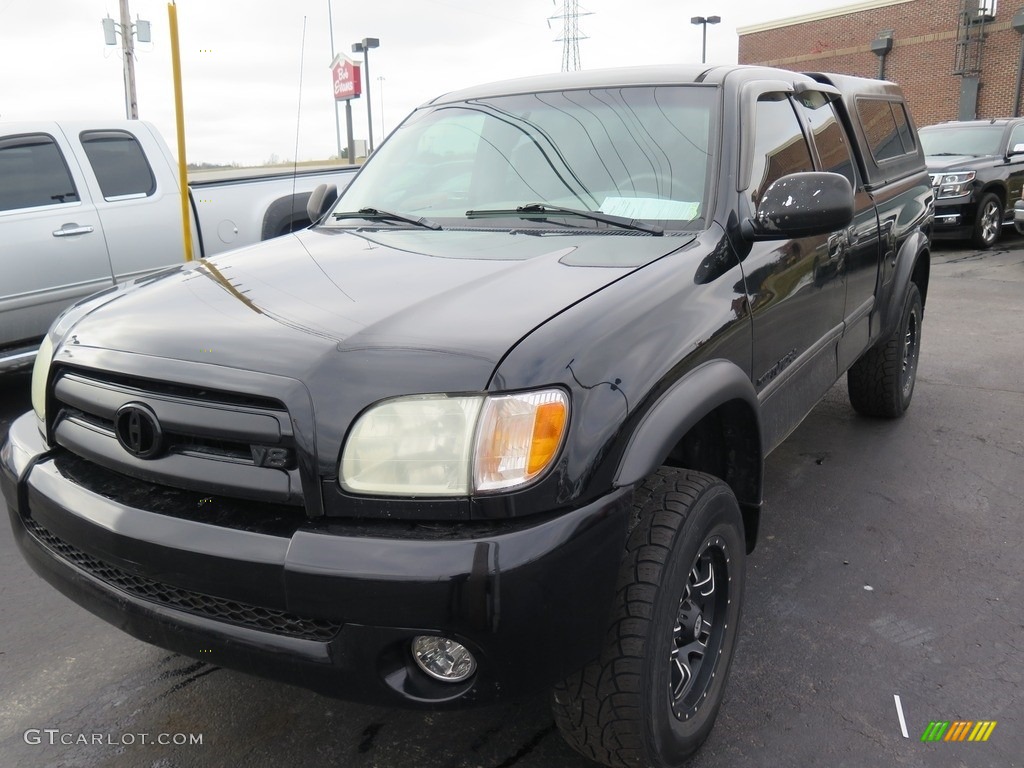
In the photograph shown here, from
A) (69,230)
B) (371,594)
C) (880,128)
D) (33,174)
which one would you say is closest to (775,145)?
(880,128)

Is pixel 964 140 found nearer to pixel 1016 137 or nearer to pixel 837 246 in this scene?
pixel 1016 137

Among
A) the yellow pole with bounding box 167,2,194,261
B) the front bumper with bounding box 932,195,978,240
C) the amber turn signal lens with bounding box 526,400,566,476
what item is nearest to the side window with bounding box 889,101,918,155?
the yellow pole with bounding box 167,2,194,261

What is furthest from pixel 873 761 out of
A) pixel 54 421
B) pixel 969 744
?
pixel 54 421

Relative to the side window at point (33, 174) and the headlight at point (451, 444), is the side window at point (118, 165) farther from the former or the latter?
the headlight at point (451, 444)

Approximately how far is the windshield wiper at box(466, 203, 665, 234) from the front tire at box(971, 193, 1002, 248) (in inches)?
448

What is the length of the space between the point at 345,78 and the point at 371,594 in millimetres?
2927

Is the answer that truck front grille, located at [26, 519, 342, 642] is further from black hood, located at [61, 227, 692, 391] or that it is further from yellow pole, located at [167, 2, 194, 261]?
yellow pole, located at [167, 2, 194, 261]

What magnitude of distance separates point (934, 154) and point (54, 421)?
13.8m

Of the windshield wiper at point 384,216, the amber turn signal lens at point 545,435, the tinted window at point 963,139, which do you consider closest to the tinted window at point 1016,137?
the tinted window at point 963,139

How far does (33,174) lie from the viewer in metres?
5.70

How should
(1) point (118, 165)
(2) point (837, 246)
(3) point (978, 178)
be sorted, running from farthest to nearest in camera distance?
1. (3) point (978, 178)
2. (1) point (118, 165)
3. (2) point (837, 246)

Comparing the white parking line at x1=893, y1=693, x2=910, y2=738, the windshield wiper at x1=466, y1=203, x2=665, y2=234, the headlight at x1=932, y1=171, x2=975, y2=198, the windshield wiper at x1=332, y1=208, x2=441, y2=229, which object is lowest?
the white parking line at x1=893, y1=693, x2=910, y2=738

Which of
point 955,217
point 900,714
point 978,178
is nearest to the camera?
point 900,714

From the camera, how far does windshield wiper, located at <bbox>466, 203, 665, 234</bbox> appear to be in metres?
2.70
